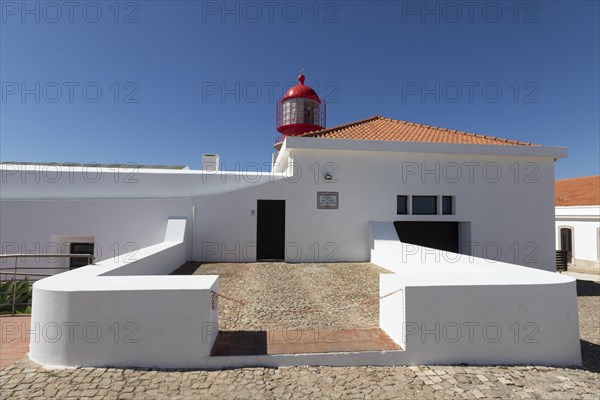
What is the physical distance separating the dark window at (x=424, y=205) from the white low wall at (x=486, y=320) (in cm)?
629

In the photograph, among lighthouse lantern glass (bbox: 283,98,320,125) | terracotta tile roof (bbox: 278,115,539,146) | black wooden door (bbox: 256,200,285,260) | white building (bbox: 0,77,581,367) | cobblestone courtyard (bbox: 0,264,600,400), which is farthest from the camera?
lighthouse lantern glass (bbox: 283,98,320,125)

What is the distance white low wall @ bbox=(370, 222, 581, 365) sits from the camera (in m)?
3.63

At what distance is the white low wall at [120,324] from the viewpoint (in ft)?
11.0

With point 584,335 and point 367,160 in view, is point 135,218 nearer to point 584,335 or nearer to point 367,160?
point 367,160

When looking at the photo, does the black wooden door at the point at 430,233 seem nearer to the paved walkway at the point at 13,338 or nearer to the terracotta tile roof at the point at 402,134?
the terracotta tile roof at the point at 402,134

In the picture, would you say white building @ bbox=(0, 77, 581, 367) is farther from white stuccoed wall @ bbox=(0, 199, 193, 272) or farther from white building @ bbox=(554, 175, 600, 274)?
white building @ bbox=(554, 175, 600, 274)

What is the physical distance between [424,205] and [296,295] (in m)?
6.12

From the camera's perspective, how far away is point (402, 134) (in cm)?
1106

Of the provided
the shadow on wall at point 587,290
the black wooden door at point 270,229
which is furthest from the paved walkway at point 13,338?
the shadow on wall at point 587,290

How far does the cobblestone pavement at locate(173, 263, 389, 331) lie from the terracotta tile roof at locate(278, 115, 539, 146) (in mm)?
4295

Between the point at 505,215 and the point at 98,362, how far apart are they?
37.2 feet

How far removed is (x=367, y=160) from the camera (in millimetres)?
9859

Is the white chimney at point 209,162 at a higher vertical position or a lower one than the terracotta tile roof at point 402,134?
lower

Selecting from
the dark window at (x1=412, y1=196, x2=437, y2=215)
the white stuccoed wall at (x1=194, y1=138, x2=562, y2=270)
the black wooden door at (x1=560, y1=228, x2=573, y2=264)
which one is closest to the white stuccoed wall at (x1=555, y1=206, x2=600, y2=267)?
the black wooden door at (x1=560, y1=228, x2=573, y2=264)
